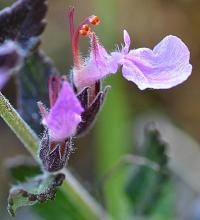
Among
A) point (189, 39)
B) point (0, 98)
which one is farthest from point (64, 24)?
point (0, 98)

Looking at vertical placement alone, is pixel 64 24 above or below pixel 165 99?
above

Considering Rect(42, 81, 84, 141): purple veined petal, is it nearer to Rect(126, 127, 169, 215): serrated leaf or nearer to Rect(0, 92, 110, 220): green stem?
Rect(0, 92, 110, 220): green stem

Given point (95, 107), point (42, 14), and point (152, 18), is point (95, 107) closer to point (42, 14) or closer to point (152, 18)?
point (42, 14)

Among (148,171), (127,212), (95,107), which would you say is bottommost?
(127,212)

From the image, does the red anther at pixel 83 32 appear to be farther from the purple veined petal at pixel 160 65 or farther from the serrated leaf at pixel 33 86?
the serrated leaf at pixel 33 86

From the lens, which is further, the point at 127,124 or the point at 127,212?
the point at 127,124

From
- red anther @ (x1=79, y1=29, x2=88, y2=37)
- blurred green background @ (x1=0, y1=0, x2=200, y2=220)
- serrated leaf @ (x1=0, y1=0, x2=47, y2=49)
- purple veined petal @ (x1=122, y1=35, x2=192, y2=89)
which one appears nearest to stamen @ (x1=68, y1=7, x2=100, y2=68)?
red anther @ (x1=79, y1=29, x2=88, y2=37)
